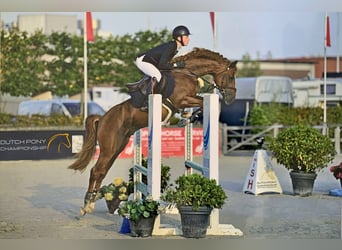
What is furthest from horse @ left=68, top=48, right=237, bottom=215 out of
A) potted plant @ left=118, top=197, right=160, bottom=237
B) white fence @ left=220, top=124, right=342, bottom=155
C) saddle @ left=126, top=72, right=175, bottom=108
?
white fence @ left=220, top=124, right=342, bottom=155

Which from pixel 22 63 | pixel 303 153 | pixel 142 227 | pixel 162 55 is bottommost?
Answer: pixel 142 227

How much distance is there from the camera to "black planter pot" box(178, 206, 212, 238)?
5.86 m

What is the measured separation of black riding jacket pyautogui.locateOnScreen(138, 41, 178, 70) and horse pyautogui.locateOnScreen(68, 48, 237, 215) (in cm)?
28

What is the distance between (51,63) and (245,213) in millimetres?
8435

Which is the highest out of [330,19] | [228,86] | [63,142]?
[330,19]

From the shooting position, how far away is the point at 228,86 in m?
7.02

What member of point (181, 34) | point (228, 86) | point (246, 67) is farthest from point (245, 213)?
point (246, 67)

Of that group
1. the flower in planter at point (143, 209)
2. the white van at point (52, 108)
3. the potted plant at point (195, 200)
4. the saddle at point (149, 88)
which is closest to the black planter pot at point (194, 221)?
the potted plant at point (195, 200)

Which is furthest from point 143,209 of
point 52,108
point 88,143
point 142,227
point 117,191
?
point 52,108

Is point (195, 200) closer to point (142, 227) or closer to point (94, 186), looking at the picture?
point (142, 227)

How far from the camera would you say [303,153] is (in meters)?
8.52

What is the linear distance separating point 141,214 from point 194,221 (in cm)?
40

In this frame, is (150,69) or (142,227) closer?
(142,227)

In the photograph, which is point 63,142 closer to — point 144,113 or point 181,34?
point 144,113
